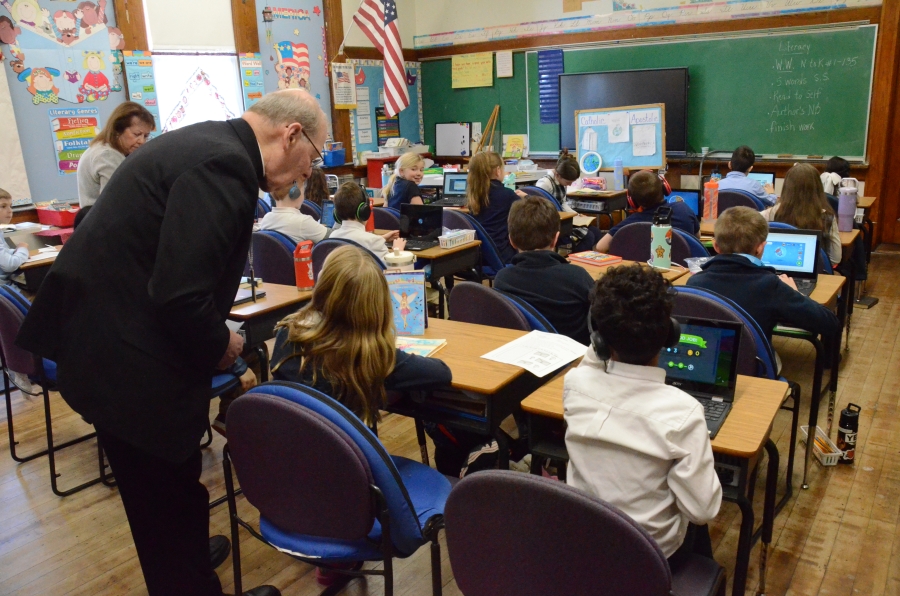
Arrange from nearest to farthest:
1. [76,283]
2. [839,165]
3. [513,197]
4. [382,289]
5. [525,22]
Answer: [76,283] → [382,289] → [513,197] → [839,165] → [525,22]

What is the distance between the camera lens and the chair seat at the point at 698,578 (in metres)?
1.51

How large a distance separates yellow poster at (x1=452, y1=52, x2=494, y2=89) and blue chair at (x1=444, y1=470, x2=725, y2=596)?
27.7 feet

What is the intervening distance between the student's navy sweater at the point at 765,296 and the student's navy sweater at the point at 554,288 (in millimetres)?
461

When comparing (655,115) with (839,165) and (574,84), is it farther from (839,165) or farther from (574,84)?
(839,165)

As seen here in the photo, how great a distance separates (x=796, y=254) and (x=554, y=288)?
1.34 m

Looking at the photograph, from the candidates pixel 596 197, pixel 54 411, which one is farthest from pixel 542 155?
pixel 54 411

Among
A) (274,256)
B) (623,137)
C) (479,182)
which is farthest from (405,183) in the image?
(623,137)

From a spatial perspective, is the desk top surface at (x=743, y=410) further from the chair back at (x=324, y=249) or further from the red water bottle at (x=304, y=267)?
the chair back at (x=324, y=249)

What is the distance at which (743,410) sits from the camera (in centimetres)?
183

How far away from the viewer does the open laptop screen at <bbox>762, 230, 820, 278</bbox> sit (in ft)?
10.6

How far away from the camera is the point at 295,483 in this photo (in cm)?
A: 163

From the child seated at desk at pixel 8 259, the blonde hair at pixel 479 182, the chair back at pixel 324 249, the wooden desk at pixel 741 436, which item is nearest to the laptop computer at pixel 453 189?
the blonde hair at pixel 479 182

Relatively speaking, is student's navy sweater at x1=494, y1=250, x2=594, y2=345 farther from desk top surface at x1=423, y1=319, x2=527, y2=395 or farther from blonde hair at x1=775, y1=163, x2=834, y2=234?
blonde hair at x1=775, y1=163, x2=834, y2=234

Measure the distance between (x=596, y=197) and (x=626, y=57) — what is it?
2.16 meters
